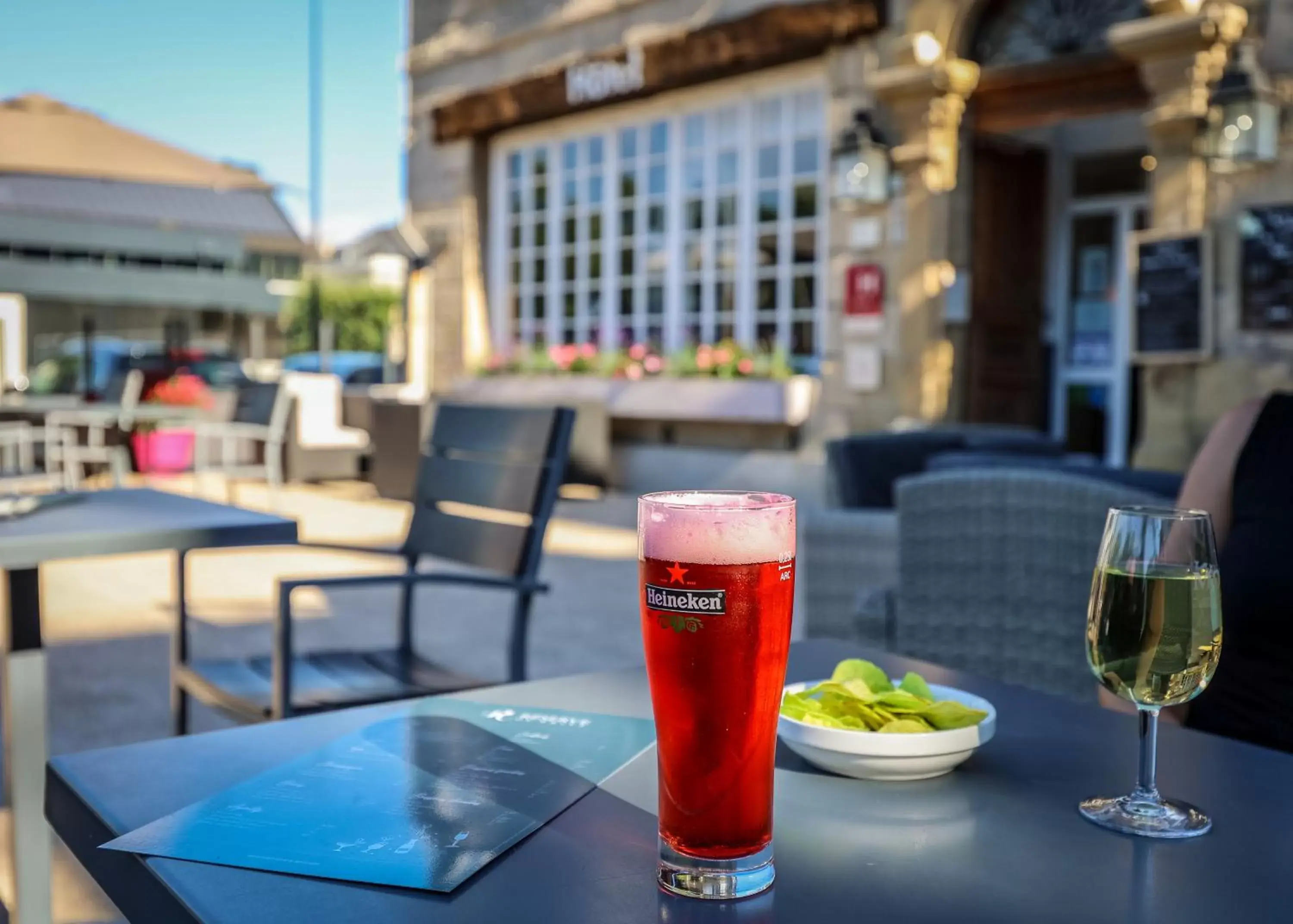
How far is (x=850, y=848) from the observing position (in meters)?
0.73

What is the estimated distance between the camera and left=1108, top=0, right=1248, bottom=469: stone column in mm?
5887

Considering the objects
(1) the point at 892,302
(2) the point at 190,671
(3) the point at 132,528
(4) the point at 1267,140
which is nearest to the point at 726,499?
(3) the point at 132,528

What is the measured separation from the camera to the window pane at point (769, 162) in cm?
858

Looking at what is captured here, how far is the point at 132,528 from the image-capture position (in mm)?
1766

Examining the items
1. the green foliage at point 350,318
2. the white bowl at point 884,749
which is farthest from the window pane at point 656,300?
the green foliage at point 350,318

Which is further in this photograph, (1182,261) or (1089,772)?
(1182,261)

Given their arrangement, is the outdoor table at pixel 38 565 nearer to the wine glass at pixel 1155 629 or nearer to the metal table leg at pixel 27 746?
the metal table leg at pixel 27 746

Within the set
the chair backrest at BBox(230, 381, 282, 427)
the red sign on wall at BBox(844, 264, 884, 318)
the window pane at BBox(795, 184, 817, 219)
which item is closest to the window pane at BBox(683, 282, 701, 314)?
the window pane at BBox(795, 184, 817, 219)

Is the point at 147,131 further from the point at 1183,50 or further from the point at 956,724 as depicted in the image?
the point at 956,724

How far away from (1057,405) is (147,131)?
648 cm

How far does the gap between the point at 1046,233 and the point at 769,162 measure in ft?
6.65

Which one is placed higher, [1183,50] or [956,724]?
[1183,50]

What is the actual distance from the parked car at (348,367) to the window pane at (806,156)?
6.26 metres

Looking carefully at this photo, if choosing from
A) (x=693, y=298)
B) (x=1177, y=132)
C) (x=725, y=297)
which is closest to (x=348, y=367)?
(x=693, y=298)
